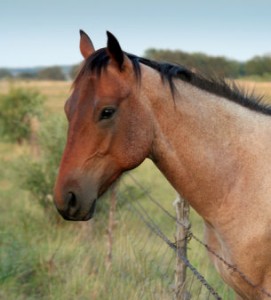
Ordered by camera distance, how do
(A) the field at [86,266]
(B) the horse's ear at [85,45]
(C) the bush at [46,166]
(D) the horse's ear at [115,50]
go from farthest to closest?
1. (C) the bush at [46,166]
2. (A) the field at [86,266]
3. (B) the horse's ear at [85,45]
4. (D) the horse's ear at [115,50]

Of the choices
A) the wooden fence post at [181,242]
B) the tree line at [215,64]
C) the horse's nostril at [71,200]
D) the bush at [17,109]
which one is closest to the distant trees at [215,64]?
the tree line at [215,64]

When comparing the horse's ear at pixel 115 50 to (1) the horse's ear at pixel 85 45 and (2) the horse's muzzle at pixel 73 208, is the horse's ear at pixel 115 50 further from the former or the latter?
(2) the horse's muzzle at pixel 73 208

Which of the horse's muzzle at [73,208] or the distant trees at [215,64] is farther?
the distant trees at [215,64]

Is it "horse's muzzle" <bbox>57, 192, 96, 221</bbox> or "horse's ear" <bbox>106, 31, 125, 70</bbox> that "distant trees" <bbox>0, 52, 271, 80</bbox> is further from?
Answer: "horse's muzzle" <bbox>57, 192, 96, 221</bbox>

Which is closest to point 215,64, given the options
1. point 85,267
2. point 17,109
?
point 85,267

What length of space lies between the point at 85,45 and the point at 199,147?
91 cm

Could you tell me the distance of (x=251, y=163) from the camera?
280 centimetres

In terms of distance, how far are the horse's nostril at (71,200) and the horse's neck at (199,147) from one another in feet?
1.59

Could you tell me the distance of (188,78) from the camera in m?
2.87

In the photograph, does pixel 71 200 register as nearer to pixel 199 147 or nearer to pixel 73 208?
pixel 73 208

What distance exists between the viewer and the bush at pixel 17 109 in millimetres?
18844

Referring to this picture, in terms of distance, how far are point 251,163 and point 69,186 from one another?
37.4 inches

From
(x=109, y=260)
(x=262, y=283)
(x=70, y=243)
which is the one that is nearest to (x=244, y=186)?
(x=262, y=283)

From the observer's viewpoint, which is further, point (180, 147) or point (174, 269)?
point (174, 269)
